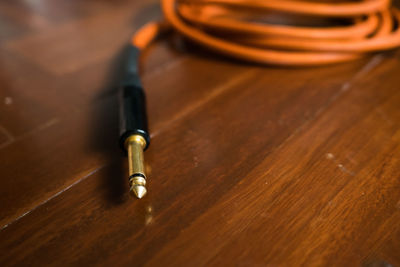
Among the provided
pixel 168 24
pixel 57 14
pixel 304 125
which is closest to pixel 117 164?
pixel 304 125

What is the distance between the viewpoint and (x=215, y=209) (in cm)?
25

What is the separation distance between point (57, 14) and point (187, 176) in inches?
17.4

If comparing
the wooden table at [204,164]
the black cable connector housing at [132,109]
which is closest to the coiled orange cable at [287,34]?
the wooden table at [204,164]

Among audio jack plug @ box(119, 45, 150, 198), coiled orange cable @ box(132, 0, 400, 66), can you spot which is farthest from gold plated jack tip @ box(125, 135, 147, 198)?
coiled orange cable @ box(132, 0, 400, 66)

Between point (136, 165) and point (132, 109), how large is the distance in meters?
0.07

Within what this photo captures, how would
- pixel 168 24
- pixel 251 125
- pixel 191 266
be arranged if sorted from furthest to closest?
pixel 168 24
pixel 251 125
pixel 191 266

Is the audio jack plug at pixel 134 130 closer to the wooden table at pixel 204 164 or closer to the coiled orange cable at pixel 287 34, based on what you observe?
the wooden table at pixel 204 164

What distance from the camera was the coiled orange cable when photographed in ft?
1.38

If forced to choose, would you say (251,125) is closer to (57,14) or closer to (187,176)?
(187,176)

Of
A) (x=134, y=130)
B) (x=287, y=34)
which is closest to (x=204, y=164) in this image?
(x=134, y=130)

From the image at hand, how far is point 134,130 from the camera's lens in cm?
27

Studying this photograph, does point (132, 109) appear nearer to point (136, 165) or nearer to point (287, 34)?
point (136, 165)

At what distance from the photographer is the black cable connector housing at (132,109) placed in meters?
0.28

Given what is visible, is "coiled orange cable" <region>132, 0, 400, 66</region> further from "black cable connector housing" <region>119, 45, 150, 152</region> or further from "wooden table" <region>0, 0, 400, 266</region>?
"black cable connector housing" <region>119, 45, 150, 152</region>
